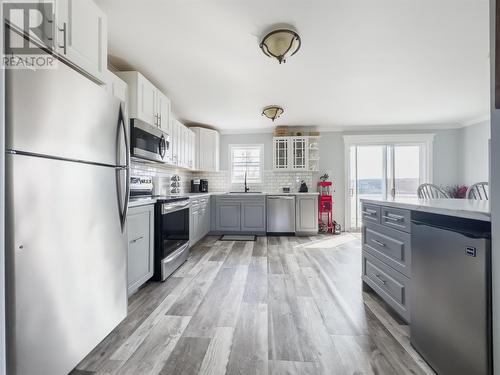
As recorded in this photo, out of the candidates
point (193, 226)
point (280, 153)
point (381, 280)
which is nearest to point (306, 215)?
point (280, 153)

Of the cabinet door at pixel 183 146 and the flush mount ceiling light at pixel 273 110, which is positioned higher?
the flush mount ceiling light at pixel 273 110

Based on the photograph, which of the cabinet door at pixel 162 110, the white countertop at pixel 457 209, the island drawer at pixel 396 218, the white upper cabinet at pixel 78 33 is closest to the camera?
the white countertop at pixel 457 209

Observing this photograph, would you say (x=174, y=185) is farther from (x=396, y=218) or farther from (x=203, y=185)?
(x=396, y=218)

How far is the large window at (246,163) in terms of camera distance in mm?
5578

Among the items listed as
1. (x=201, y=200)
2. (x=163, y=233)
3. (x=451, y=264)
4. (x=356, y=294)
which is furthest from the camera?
(x=201, y=200)

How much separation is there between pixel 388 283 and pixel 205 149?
13.9 ft

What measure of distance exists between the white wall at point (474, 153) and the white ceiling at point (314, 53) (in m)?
0.91

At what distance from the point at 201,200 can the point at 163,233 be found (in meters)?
1.92

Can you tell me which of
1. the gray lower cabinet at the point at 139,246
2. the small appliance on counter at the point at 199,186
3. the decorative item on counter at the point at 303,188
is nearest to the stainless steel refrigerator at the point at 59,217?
the gray lower cabinet at the point at 139,246

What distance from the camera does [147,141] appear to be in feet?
8.98

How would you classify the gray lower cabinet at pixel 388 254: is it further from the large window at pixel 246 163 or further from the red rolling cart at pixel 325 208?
the large window at pixel 246 163

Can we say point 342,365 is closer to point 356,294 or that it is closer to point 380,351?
point 380,351

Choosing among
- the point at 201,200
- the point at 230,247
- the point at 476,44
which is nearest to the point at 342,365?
the point at 230,247

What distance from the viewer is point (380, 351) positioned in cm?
140
